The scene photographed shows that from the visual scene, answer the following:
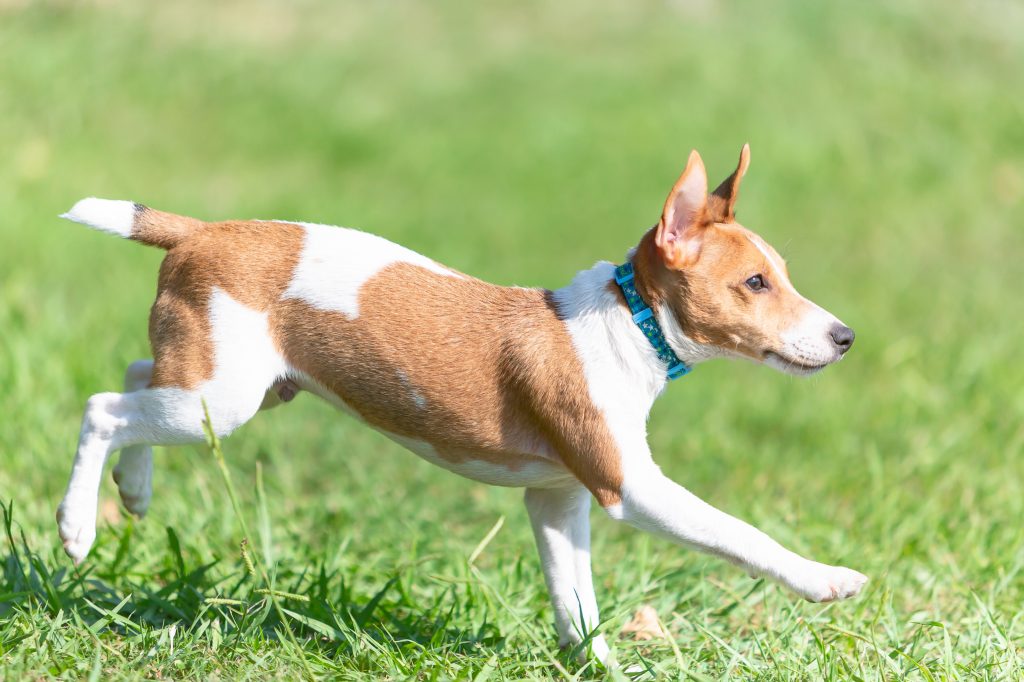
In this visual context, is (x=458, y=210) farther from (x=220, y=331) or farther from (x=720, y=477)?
(x=220, y=331)

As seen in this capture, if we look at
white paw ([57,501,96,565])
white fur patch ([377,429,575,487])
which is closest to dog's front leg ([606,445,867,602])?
white fur patch ([377,429,575,487])

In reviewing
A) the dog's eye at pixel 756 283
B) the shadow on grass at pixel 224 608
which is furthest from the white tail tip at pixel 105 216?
the dog's eye at pixel 756 283

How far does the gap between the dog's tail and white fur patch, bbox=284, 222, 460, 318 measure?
37 centimetres

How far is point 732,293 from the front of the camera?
333cm

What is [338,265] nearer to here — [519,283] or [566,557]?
[566,557]

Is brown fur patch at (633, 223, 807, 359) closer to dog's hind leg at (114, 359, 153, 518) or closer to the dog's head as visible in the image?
the dog's head

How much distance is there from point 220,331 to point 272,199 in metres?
6.08

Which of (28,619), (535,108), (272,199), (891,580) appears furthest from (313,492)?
(535,108)

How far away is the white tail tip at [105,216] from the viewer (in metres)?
3.49

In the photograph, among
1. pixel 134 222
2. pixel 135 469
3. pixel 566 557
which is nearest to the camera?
pixel 134 222

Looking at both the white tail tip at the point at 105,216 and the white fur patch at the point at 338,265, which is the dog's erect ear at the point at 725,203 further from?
the white tail tip at the point at 105,216

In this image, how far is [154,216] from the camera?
355cm

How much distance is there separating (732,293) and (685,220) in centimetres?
Result: 23

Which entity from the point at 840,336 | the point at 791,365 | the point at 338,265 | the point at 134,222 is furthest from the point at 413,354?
the point at 840,336
